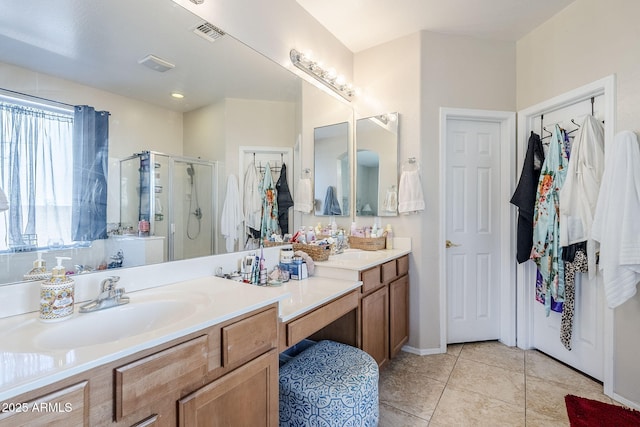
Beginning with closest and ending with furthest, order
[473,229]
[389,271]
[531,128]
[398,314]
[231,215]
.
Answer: [231,215] → [389,271] → [398,314] → [531,128] → [473,229]

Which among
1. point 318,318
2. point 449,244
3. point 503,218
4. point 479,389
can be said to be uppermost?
point 503,218

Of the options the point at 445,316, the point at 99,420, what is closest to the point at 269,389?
the point at 99,420

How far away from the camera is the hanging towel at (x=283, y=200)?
2.09 m

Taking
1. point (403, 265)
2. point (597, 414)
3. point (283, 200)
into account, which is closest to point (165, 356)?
point (283, 200)

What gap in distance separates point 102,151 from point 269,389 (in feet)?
3.90

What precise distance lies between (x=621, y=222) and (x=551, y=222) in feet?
1.62


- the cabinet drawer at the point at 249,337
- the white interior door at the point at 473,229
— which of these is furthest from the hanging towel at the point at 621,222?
the cabinet drawer at the point at 249,337

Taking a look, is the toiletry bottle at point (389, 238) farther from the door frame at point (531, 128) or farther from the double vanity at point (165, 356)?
the door frame at point (531, 128)

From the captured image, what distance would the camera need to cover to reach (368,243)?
252cm

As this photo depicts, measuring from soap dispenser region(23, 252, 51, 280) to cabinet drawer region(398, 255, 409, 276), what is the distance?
2.10 metres

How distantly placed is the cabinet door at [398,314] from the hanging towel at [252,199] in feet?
3.64

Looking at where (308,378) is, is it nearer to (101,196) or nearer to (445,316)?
(101,196)

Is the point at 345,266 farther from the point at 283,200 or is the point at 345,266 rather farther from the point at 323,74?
the point at 323,74

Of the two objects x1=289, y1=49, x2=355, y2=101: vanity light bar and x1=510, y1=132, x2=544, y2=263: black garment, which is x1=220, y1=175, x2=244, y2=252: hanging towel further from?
x1=510, y1=132, x2=544, y2=263: black garment
